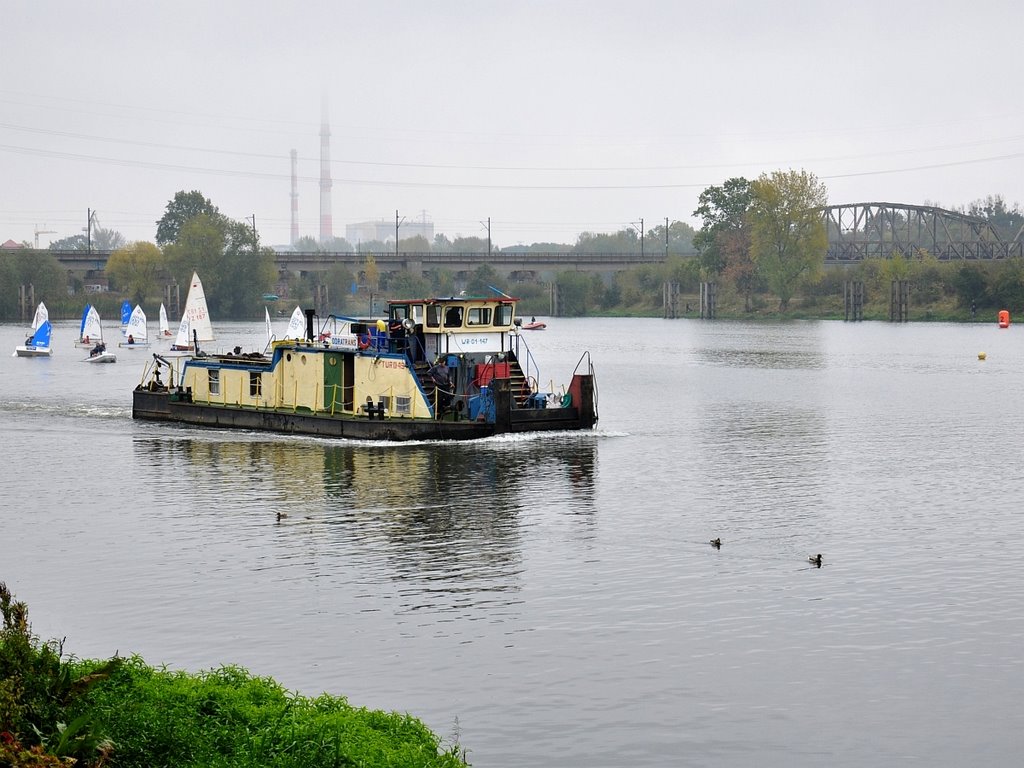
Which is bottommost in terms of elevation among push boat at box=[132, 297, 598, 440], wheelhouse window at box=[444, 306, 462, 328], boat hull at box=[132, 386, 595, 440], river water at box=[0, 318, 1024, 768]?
river water at box=[0, 318, 1024, 768]

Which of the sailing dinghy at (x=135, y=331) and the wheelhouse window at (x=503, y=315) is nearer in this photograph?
the wheelhouse window at (x=503, y=315)

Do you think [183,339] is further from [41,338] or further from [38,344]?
[38,344]

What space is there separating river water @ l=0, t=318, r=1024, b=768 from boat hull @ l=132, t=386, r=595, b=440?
0.76 m

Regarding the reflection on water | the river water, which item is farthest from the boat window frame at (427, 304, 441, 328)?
the river water

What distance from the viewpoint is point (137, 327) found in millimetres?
143125

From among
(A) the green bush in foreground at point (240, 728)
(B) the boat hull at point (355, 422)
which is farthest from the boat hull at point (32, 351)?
(A) the green bush in foreground at point (240, 728)

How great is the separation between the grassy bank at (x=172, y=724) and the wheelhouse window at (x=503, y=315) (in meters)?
38.5

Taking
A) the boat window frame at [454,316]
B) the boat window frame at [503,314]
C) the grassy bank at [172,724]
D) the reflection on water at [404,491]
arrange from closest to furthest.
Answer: the grassy bank at [172,724]
the reflection on water at [404,491]
the boat window frame at [454,316]
the boat window frame at [503,314]

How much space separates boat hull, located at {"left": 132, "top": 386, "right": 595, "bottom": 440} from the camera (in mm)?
55188

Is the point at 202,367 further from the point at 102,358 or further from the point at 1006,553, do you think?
the point at 102,358

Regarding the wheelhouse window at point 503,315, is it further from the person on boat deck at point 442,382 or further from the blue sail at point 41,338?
the blue sail at point 41,338

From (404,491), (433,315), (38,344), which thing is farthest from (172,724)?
(38,344)

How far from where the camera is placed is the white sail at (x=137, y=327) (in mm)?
142875

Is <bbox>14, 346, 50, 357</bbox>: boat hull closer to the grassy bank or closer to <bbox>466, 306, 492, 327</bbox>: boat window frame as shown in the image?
<bbox>466, 306, 492, 327</bbox>: boat window frame
